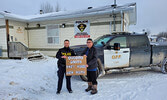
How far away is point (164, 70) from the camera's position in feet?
19.2

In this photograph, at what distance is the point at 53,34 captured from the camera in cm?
1059

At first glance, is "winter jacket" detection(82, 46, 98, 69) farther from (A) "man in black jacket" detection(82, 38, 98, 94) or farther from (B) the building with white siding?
(B) the building with white siding

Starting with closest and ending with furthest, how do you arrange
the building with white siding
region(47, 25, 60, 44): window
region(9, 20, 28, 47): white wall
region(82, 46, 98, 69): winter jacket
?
region(82, 46, 98, 69): winter jacket, the building with white siding, region(9, 20, 28, 47): white wall, region(47, 25, 60, 44): window

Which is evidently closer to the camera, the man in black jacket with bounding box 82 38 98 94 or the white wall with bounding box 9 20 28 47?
the man in black jacket with bounding box 82 38 98 94

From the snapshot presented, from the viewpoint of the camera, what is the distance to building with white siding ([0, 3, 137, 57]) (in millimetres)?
8461

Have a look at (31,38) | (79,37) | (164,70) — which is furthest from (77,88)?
(31,38)

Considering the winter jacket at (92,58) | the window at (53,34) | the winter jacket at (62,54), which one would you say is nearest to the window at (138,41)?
the winter jacket at (92,58)

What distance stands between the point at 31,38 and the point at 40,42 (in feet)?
3.57

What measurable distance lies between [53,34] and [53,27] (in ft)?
1.97

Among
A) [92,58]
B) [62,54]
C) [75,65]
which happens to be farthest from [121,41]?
[62,54]

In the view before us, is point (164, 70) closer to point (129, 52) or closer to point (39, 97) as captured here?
point (129, 52)

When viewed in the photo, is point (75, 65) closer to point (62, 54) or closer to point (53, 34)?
point (62, 54)

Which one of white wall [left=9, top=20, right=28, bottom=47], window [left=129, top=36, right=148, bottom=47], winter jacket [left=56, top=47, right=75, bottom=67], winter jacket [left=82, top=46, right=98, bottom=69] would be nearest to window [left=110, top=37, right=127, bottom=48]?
window [left=129, top=36, right=148, bottom=47]

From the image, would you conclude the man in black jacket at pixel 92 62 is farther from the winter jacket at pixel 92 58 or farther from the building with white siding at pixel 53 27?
the building with white siding at pixel 53 27
